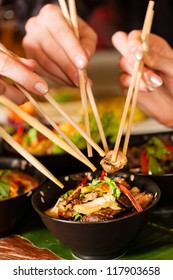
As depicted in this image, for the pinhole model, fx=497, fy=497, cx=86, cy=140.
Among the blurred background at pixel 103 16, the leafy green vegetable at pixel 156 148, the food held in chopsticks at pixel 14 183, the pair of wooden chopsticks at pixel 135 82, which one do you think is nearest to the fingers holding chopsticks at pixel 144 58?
the pair of wooden chopsticks at pixel 135 82

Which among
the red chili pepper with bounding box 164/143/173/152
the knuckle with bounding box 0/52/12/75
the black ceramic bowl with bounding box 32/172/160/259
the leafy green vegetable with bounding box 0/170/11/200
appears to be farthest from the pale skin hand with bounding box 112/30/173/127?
the leafy green vegetable with bounding box 0/170/11/200

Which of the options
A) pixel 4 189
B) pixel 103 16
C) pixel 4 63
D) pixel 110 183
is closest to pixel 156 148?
pixel 110 183

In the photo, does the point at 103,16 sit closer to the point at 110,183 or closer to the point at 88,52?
the point at 88,52

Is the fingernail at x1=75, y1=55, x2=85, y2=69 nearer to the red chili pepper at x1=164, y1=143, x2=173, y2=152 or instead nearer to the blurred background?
the red chili pepper at x1=164, y1=143, x2=173, y2=152

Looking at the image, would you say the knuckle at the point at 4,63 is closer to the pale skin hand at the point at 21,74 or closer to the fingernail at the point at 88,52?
the pale skin hand at the point at 21,74

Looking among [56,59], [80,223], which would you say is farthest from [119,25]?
[80,223]
